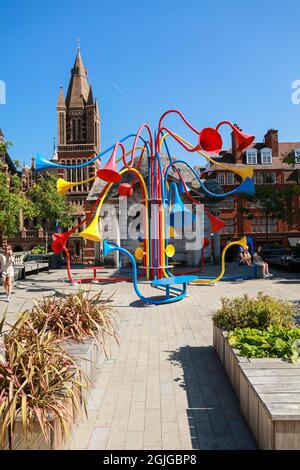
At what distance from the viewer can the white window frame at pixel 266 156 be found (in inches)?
1801

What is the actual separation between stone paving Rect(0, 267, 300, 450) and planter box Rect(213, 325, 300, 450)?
282 mm

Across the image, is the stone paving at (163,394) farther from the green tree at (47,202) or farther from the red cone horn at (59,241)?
the green tree at (47,202)

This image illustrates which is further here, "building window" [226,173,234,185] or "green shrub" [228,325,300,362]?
"building window" [226,173,234,185]

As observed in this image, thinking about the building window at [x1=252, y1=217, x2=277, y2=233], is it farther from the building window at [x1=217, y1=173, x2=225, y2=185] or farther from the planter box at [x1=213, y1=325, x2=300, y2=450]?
the planter box at [x1=213, y1=325, x2=300, y2=450]

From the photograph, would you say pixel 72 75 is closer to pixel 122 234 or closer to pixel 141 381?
pixel 122 234

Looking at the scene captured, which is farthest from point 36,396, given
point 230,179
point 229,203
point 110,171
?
point 230,179

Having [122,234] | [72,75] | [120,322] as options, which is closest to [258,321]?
[120,322]

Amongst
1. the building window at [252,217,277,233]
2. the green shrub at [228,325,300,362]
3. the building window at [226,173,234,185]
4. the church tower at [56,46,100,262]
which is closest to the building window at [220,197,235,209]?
the building window at [226,173,234,185]

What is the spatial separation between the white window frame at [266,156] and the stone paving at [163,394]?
40.3 m

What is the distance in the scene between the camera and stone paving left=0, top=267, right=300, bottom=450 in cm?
388

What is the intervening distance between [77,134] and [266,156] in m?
29.8

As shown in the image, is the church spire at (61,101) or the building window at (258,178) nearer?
the building window at (258,178)

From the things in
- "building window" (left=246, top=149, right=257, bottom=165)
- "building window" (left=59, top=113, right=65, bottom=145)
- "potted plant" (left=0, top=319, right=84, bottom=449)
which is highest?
"building window" (left=59, top=113, right=65, bottom=145)

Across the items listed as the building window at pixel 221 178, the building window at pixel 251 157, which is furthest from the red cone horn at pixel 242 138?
the building window at pixel 251 157
